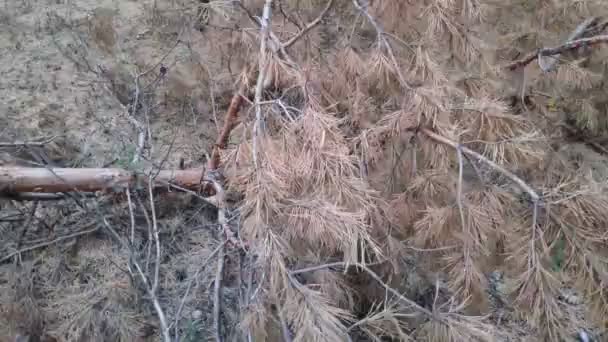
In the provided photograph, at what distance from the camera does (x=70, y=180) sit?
2207mm

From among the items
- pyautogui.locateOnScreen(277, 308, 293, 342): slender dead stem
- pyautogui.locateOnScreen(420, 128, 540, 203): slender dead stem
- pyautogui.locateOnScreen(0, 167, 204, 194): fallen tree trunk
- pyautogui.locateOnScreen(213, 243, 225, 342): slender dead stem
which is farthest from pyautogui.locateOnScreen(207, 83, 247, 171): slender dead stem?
pyautogui.locateOnScreen(277, 308, 293, 342): slender dead stem

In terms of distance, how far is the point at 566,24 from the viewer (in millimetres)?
2953

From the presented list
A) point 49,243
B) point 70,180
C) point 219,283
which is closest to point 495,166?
point 219,283

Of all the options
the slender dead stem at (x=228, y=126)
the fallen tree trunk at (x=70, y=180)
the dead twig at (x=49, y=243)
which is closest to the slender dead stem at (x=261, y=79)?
the slender dead stem at (x=228, y=126)

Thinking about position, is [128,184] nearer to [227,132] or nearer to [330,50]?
[227,132]

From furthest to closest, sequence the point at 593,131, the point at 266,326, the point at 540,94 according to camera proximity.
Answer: the point at 593,131
the point at 540,94
the point at 266,326

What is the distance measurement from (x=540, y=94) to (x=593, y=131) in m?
0.64

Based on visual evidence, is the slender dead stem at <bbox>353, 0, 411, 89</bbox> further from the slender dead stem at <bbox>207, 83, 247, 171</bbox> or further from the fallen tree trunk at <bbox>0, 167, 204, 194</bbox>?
the fallen tree trunk at <bbox>0, 167, 204, 194</bbox>

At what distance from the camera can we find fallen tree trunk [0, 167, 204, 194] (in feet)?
6.95

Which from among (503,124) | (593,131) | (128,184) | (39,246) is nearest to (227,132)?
(128,184)

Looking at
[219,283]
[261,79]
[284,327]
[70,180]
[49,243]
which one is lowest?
[49,243]

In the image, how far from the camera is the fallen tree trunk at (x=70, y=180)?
6.95 ft

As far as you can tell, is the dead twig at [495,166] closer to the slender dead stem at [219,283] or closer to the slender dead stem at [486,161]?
the slender dead stem at [486,161]

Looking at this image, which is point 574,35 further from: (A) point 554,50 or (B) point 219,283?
(B) point 219,283
